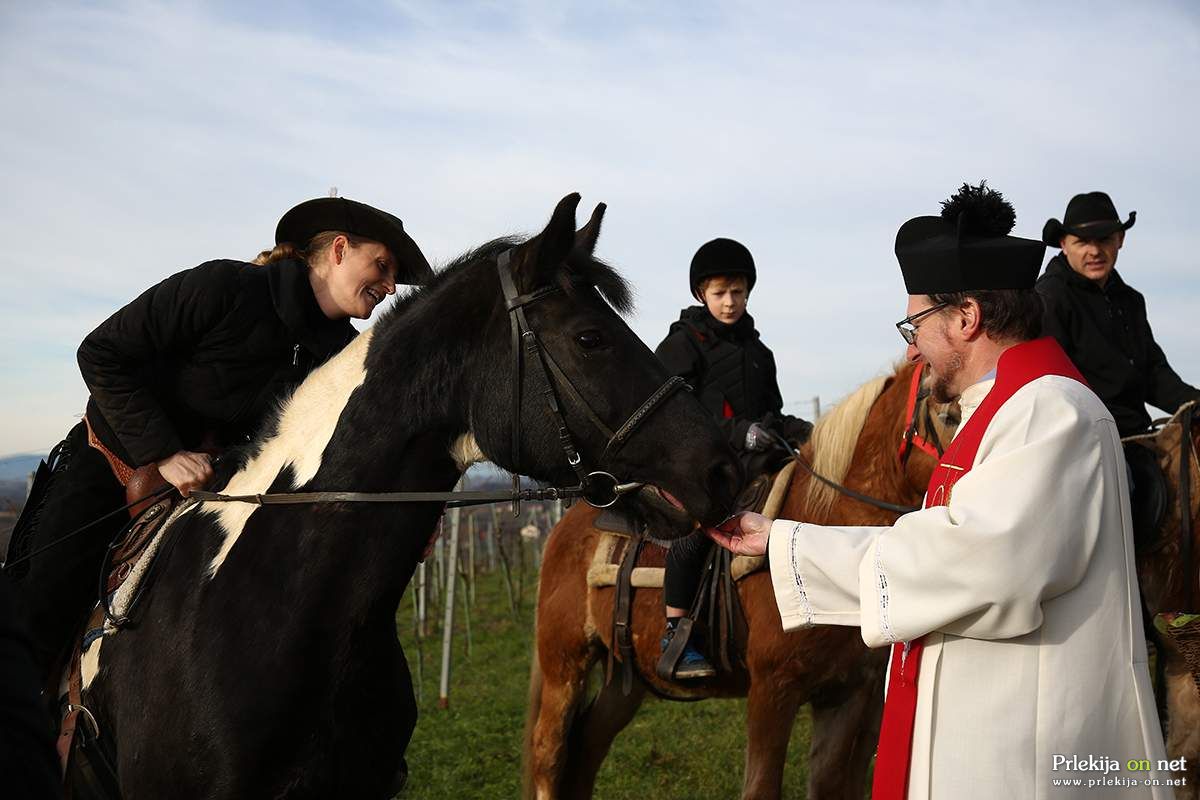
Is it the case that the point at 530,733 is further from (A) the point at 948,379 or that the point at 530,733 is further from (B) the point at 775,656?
(A) the point at 948,379

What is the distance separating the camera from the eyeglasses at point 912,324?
2.37 m

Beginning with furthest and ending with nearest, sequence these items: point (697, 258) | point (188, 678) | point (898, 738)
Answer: point (697, 258) → point (188, 678) → point (898, 738)

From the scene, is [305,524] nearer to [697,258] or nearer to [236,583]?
[236,583]

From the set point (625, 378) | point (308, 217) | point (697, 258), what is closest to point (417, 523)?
point (625, 378)

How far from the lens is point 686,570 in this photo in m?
5.18

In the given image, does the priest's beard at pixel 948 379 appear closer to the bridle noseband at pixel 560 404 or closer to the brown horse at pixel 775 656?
the bridle noseband at pixel 560 404

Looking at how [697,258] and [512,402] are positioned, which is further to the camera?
[697,258]

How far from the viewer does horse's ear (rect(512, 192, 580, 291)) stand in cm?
273

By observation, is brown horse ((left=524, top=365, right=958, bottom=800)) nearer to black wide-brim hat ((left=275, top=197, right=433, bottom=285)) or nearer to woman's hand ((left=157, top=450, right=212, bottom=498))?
black wide-brim hat ((left=275, top=197, right=433, bottom=285))

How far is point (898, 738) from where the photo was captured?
229cm

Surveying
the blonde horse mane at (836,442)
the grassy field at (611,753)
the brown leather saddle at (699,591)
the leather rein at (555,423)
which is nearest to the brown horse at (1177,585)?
the blonde horse mane at (836,442)

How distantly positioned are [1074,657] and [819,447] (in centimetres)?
315

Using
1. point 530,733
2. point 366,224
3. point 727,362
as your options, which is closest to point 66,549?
point 366,224

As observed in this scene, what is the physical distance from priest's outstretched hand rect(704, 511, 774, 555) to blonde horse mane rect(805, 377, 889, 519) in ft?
8.17
